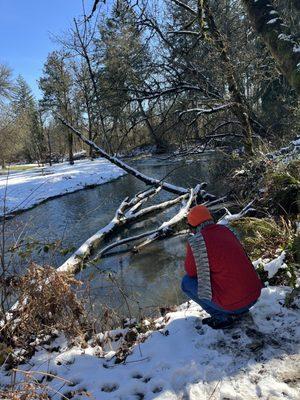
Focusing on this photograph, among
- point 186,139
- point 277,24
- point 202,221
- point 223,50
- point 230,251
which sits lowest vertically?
point 230,251

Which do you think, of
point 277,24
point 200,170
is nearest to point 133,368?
point 277,24

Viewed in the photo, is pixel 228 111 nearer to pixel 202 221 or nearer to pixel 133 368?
pixel 202 221

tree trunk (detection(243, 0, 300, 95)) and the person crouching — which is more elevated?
tree trunk (detection(243, 0, 300, 95))

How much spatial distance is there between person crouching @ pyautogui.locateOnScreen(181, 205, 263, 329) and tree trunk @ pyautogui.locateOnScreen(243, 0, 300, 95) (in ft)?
6.62

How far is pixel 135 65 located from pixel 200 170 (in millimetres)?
8594

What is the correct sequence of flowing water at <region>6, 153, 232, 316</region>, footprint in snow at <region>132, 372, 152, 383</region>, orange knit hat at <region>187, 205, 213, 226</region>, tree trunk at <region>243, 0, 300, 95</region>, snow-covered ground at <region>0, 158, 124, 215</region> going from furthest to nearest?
snow-covered ground at <region>0, 158, 124, 215</region>, flowing water at <region>6, 153, 232, 316</region>, tree trunk at <region>243, 0, 300, 95</region>, orange knit hat at <region>187, 205, 213, 226</region>, footprint in snow at <region>132, 372, 152, 383</region>

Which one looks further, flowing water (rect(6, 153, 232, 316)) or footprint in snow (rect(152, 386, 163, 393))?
flowing water (rect(6, 153, 232, 316))

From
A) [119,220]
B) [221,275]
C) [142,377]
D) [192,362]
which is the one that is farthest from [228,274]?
[119,220]

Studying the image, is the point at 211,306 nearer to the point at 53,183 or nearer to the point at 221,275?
the point at 221,275

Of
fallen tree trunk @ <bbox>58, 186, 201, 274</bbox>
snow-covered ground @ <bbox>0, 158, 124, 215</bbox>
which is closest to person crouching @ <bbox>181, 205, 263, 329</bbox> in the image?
fallen tree trunk @ <bbox>58, 186, 201, 274</bbox>

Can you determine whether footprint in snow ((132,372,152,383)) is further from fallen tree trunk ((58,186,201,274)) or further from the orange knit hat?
fallen tree trunk ((58,186,201,274))

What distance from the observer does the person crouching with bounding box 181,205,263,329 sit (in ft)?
12.7

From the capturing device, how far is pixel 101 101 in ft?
48.5

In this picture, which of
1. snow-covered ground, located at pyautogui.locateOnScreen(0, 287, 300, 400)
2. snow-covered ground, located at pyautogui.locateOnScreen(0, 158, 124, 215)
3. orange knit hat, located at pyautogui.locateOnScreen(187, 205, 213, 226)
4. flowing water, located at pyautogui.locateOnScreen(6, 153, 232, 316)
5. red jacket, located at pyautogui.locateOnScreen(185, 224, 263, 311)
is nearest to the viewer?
snow-covered ground, located at pyautogui.locateOnScreen(0, 287, 300, 400)
